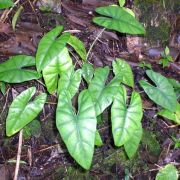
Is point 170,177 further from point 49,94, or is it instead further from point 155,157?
point 49,94

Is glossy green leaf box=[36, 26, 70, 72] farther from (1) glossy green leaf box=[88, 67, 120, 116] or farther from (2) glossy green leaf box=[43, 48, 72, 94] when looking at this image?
(1) glossy green leaf box=[88, 67, 120, 116]

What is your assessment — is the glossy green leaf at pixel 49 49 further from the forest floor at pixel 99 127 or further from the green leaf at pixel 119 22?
the forest floor at pixel 99 127

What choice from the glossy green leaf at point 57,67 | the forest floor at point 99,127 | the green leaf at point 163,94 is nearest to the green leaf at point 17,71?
the glossy green leaf at point 57,67

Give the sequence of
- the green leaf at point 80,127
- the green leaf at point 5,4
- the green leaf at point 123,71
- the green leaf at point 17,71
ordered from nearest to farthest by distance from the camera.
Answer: the green leaf at point 80,127
the green leaf at point 17,71
the green leaf at point 5,4
the green leaf at point 123,71

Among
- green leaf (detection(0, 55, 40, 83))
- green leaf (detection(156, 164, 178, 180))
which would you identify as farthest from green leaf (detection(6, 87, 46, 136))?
green leaf (detection(156, 164, 178, 180))

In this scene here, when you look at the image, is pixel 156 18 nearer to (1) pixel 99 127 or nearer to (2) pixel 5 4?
(1) pixel 99 127
